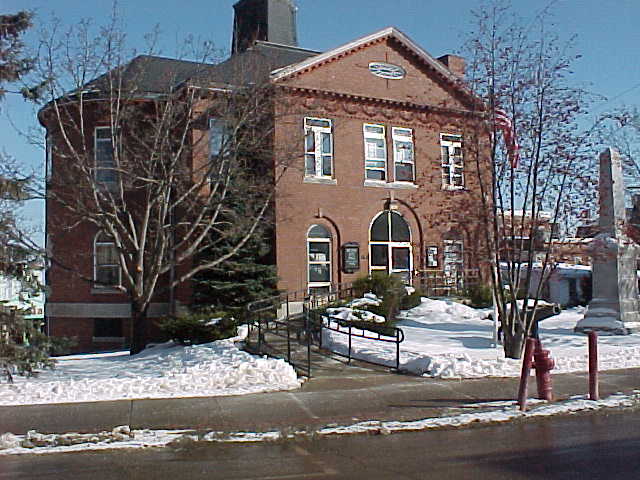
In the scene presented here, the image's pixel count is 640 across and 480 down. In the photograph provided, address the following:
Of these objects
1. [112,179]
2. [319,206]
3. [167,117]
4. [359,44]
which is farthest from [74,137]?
[359,44]

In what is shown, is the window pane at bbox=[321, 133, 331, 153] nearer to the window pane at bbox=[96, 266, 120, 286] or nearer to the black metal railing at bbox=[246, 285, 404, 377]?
the black metal railing at bbox=[246, 285, 404, 377]

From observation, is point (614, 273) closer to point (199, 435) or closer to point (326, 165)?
point (326, 165)

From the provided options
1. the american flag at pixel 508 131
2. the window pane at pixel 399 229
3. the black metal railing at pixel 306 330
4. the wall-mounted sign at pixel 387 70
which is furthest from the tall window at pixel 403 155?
the american flag at pixel 508 131

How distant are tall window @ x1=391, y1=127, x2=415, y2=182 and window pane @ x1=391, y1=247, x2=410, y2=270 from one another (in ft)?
8.70

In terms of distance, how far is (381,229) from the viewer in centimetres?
2748

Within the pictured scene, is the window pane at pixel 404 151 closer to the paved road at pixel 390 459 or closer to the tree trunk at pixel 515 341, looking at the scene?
the tree trunk at pixel 515 341

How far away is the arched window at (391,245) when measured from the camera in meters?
27.3

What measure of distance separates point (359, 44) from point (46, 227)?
43.2ft

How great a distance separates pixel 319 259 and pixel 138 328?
805cm

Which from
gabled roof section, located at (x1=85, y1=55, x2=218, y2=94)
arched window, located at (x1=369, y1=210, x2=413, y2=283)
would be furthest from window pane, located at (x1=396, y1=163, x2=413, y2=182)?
gabled roof section, located at (x1=85, y1=55, x2=218, y2=94)

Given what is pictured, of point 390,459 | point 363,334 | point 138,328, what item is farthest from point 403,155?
point 390,459

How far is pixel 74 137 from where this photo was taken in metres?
25.1

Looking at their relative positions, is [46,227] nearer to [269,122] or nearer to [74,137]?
[74,137]

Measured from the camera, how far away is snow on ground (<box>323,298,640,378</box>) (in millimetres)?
13969
